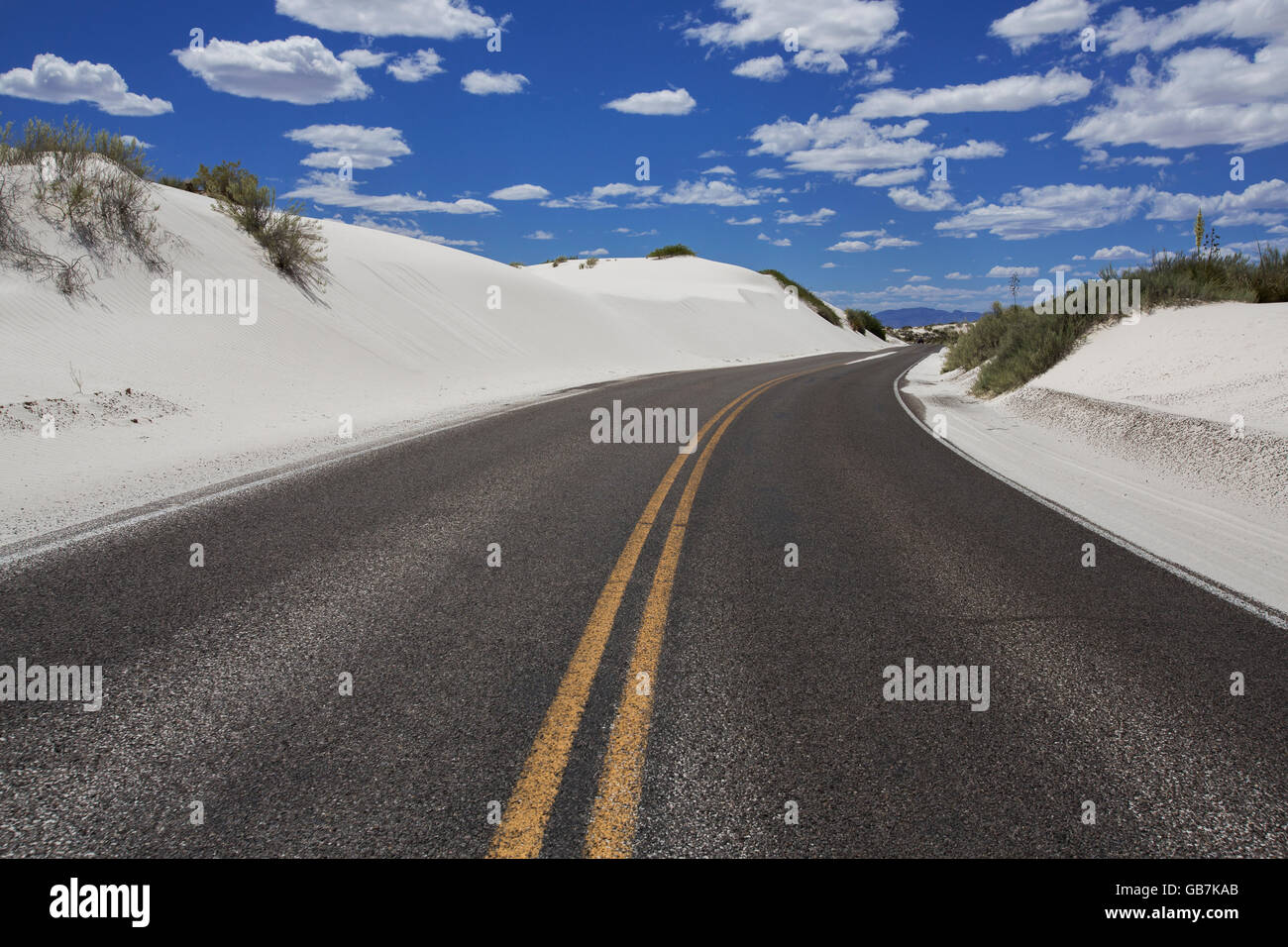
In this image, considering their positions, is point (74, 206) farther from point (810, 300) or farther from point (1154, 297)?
point (810, 300)

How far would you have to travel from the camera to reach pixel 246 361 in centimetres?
1683

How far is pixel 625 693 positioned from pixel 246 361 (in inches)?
640

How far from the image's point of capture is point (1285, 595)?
5.07m

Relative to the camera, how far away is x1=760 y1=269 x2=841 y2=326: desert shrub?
79.1 m

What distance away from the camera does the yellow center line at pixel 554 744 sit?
252 cm

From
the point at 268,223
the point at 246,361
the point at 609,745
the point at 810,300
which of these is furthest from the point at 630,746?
the point at 810,300

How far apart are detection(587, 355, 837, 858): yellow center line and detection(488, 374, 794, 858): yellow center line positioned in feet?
0.56

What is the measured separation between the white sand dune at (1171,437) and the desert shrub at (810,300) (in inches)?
2505

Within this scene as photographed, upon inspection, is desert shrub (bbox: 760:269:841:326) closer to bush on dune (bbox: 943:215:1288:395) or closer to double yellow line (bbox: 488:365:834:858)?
bush on dune (bbox: 943:215:1288:395)

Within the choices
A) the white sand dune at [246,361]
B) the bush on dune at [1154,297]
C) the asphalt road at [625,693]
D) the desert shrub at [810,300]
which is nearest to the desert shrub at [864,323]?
the desert shrub at [810,300]

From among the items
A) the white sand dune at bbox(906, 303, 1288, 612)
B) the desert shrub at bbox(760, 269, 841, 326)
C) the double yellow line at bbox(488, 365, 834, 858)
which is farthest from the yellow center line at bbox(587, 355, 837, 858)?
the desert shrub at bbox(760, 269, 841, 326)

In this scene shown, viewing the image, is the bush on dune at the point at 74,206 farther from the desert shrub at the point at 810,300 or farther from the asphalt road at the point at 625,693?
the desert shrub at the point at 810,300

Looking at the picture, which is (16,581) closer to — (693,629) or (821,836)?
(693,629)
